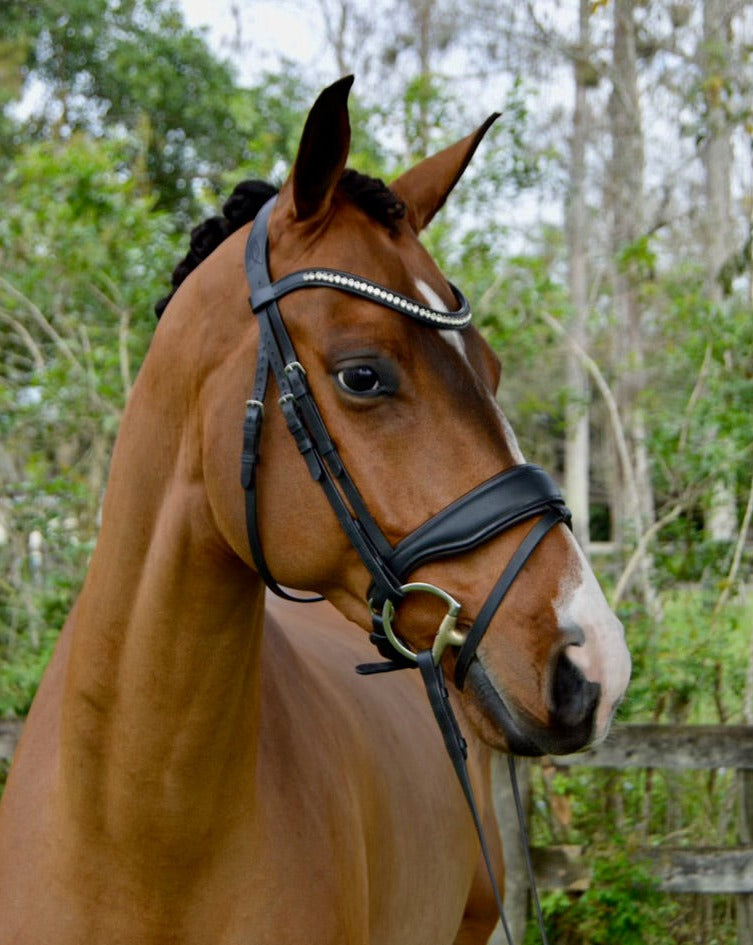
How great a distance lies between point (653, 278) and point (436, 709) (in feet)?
26.8

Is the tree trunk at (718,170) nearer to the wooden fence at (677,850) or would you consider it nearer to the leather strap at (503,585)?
the wooden fence at (677,850)

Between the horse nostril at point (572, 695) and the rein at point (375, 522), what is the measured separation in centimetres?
14

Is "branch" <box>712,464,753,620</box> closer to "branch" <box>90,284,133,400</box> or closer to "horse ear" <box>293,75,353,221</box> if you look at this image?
"branch" <box>90,284,133,400</box>

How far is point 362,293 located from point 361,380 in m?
0.15

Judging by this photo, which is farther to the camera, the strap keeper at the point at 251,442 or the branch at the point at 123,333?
the branch at the point at 123,333

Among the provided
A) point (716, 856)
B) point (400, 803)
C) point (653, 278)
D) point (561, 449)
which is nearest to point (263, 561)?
point (400, 803)

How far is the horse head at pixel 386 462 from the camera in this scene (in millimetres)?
1459

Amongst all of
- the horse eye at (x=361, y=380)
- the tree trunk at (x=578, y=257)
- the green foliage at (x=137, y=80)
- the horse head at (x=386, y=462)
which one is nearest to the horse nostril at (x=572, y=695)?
the horse head at (x=386, y=462)

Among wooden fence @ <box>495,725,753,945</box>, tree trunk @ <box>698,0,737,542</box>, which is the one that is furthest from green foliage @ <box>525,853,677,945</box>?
tree trunk @ <box>698,0,737,542</box>

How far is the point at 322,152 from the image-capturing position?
1.66 meters

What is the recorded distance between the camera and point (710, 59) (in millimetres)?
7188

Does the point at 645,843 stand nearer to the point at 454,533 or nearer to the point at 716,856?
the point at 716,856

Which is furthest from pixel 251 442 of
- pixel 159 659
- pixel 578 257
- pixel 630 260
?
pixel 578 257

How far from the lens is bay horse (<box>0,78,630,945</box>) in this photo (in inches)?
59.3
